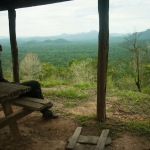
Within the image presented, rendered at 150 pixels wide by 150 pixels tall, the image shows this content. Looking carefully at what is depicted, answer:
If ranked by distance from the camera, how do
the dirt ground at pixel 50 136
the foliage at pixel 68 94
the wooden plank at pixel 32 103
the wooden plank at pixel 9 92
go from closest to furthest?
the wooden plank at pixel 9 92 → the wooden plank at pixel 32 103 → the dirt ground at pixel 50 136 → the foliage at pixel 68 94

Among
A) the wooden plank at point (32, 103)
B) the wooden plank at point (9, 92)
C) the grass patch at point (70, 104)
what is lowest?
the grass patch at point (70, 104)

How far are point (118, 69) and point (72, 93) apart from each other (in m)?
28.1

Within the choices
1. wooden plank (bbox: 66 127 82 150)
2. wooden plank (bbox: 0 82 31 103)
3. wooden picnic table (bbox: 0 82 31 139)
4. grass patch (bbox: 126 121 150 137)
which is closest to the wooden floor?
Result: wooden plank (bbox: 66 127 82 150)

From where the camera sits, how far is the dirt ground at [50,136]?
4207 millimetres

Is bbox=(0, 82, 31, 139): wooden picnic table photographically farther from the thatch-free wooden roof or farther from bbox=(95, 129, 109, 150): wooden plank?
the thatch-free wooden roof

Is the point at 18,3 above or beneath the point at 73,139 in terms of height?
above

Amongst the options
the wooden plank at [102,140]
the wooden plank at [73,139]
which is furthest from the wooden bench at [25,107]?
the wooden plank at [102,140]

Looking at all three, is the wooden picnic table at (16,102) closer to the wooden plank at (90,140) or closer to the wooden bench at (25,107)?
the wooden bench at (25,107)

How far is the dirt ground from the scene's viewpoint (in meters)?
4.21

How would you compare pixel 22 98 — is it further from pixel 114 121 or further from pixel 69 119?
pixel 114 121

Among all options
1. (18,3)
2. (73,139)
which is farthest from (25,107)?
(18,3)

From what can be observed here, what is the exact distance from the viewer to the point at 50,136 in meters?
4.66

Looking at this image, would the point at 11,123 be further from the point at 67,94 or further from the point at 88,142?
the point at 67,94

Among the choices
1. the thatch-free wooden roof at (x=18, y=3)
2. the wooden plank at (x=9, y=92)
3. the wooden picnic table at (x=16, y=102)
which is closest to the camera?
the wooden plank at (x=9, y=92)
